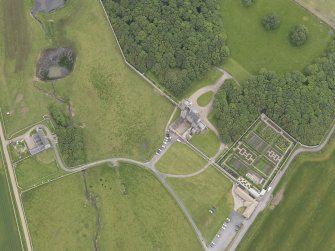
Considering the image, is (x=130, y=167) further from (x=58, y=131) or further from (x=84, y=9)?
(x=84, y=9)

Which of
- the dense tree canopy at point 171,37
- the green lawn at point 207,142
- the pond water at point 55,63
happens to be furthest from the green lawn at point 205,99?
the pond water at point 55,63

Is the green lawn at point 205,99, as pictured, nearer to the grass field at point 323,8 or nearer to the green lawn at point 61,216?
the green lawn at point 61,216

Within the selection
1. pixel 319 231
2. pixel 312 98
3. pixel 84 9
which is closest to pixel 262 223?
pixel 319 231

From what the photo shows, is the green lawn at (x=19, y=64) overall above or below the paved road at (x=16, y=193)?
above

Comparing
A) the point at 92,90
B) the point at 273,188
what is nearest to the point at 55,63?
the point at 92,90

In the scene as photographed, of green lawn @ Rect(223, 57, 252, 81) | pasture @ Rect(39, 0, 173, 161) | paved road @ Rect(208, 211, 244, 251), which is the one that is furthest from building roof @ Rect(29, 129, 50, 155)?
green lawn @ Rect(223, 57, 252, 81)

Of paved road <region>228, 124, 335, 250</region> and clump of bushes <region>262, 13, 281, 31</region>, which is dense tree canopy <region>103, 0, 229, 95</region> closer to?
clump of bushes <region>262, 13, 281, 31</region>
